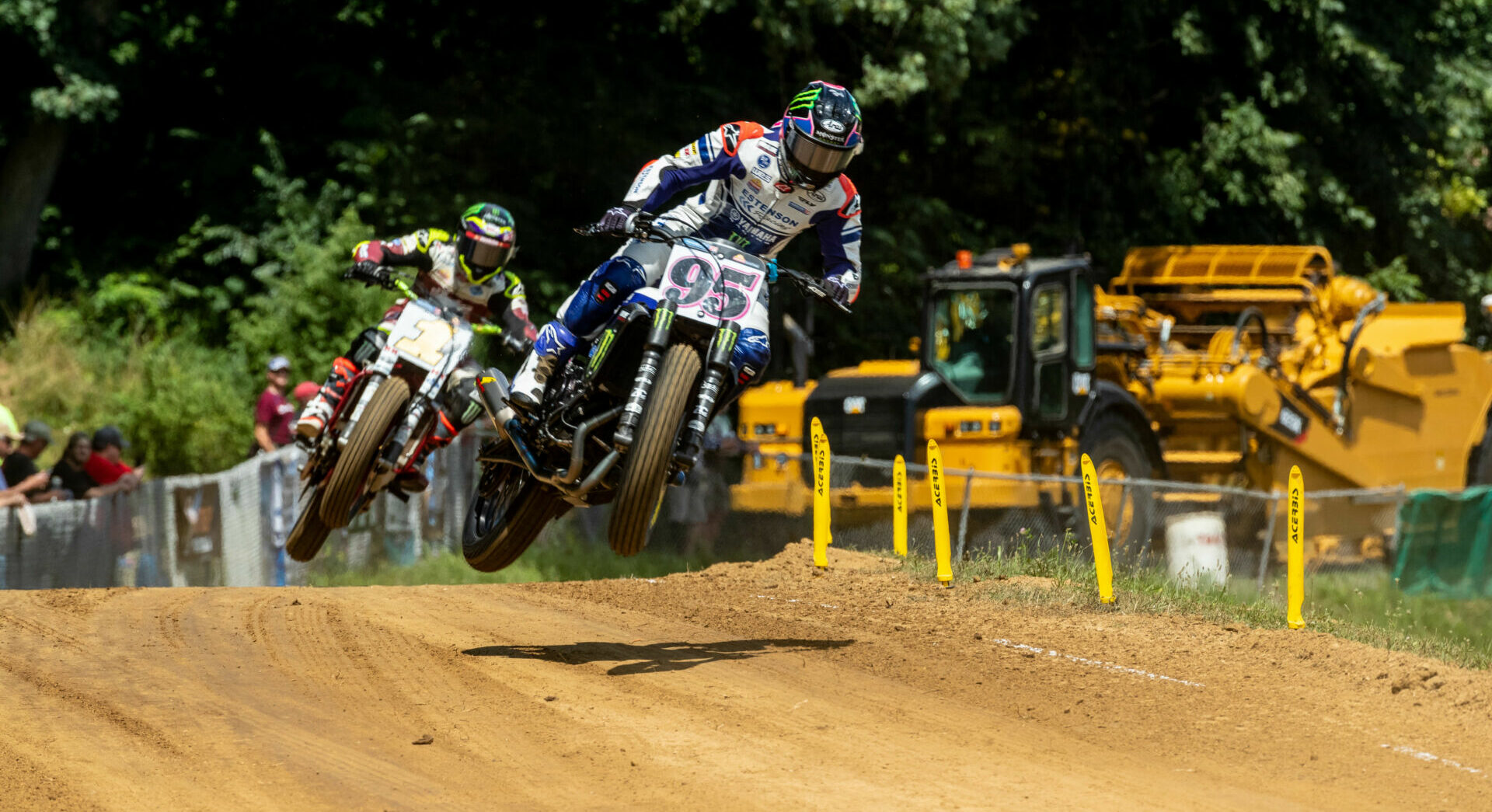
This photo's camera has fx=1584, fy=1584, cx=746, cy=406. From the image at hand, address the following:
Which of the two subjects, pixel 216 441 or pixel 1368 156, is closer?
pixel 216 441

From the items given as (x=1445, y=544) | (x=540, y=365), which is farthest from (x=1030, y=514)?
(x=540, y=365)

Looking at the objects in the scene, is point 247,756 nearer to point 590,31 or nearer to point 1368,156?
point 590,31

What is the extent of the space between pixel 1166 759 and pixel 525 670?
3.24 meters

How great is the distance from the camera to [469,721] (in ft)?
22.9

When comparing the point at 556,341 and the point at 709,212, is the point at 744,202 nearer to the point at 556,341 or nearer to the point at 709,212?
the point at 709,212

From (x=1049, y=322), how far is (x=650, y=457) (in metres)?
9.89

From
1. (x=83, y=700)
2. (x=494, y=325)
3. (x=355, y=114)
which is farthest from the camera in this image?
(x=355, y=114)

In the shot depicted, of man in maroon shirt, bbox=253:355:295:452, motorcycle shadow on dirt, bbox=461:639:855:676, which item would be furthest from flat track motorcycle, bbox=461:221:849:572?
man in maroon shirt, bbox=253:355:295:452

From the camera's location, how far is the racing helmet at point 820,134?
8484 millimetres

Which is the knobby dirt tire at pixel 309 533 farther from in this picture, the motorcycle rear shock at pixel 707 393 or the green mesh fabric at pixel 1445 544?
the green mesh fabric at pixel 1445 544

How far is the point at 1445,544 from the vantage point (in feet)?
57.5

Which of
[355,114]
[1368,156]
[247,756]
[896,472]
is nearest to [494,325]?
[896,472]

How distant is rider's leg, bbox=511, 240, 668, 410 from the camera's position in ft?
28.3

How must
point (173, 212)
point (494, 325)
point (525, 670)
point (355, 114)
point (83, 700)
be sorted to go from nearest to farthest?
point (83, 700) → point (525, 670) → point (494, 325) → point (355, 114) → point (173, 212)
